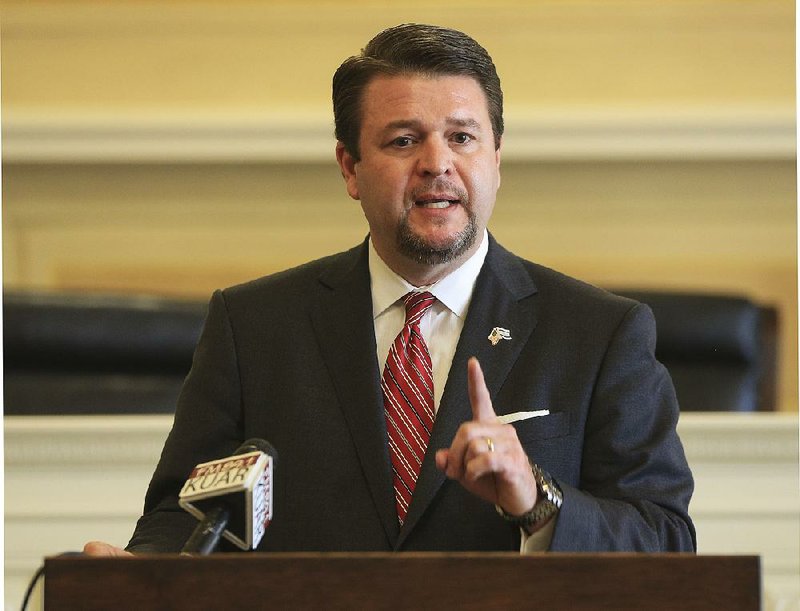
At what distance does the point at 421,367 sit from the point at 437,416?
4.3 inches

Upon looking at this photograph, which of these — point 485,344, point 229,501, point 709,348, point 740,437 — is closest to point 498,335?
→ point 485,344

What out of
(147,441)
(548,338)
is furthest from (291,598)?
(147,441)

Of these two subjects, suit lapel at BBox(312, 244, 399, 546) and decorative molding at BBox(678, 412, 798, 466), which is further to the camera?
decorative molding at BBox(678, 412, 798, 466)

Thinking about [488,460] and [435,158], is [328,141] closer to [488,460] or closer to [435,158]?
[435,158]

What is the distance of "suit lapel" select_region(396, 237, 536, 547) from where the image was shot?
6.33 feet

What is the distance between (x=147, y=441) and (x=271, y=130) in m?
2.37

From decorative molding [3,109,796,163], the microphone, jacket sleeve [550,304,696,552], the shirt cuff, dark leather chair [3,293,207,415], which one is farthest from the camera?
decorative molding [3,109,796,163]

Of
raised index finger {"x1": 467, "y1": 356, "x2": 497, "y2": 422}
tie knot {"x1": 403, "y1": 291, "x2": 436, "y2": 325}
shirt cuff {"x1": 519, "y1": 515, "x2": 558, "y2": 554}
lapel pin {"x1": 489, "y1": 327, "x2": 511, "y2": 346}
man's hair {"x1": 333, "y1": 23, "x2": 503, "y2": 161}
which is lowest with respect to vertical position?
shirt cuff {"x1": 519, "y1": 515, "x2": 558, "y2": 554}

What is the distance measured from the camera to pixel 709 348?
313cm

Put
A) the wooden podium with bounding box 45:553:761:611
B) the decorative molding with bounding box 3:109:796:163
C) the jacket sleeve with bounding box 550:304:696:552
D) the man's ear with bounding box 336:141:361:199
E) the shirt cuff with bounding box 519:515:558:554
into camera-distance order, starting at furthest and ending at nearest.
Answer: the decorative molding with bounding box 3:109:796:163 → the man's ear with bounding box 336:141:361:199 → the jacket sleeve with bounding box 550:304:696:552 → the shirt cuff with bounding box 519:515:558:554 → the wooden podium with bounding box 45:553:761:611

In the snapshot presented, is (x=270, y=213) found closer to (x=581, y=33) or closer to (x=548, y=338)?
(x=581, y=33)

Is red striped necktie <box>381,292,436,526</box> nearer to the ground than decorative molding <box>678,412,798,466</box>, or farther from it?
farther from it

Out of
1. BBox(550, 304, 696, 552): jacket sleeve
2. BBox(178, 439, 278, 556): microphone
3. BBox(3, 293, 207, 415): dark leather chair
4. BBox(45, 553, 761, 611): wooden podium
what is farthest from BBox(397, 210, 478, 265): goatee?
BBox(3, 293, 207, 415): dark leather chair

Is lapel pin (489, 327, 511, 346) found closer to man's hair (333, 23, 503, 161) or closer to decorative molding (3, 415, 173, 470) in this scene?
man's hair (333, 23, 503, 161)
